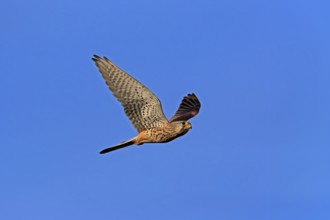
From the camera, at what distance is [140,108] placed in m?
16.2

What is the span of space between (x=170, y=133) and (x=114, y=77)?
1.79 m

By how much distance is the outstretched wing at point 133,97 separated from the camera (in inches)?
621

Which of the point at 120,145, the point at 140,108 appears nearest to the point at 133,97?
the point at 140,108

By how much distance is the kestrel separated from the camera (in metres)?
15.8

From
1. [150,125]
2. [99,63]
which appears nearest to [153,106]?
[150,125]

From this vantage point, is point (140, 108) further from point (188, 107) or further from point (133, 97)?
point (188, 107)

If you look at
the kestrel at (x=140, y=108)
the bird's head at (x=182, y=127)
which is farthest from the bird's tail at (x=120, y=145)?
the bird's head at (x=182, y=127)

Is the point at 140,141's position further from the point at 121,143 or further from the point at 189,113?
the point at 189,113

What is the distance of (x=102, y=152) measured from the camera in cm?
1555

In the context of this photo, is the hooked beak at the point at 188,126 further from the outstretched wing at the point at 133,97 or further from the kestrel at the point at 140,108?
the outstretched wing at the point at 133,97

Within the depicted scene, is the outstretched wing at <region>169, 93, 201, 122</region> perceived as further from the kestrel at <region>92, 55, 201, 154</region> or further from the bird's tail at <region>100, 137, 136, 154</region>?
the bird's tail at <region>100, 137, 136, 154</region>

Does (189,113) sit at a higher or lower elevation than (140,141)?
higher

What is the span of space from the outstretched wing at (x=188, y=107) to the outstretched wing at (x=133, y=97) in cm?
195

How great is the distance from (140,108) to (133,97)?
0.31 metres
